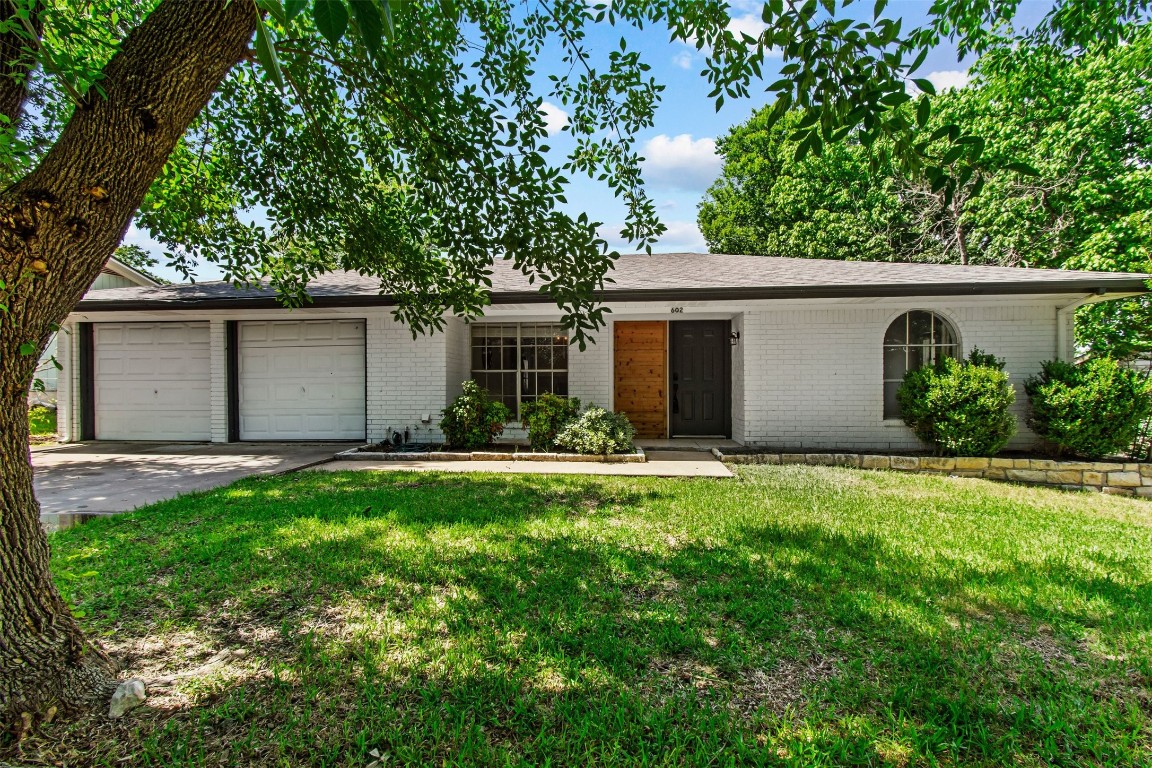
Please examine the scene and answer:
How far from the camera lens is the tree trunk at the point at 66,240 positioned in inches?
73.6

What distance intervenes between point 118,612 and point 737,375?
843cm

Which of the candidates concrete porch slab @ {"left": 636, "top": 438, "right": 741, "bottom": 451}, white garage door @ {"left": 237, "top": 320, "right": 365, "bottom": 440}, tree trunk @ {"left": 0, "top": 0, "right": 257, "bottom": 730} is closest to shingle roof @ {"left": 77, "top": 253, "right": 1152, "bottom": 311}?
white garage door @ {"left": 237, "top": 320, "right": 365, "bottom": 440}

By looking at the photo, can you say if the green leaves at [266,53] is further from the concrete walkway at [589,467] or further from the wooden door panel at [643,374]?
the wooden door panel at [643,374]

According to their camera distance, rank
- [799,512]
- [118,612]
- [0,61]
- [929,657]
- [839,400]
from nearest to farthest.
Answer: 1. [0,61]
2. [929,657]
3. [118,612]
4. [799,512]
5. [839,400]

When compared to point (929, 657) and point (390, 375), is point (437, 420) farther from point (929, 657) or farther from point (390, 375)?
point (929, 657)

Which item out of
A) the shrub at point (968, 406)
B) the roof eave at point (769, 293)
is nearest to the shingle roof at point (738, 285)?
the roof eave at point (769, 293)

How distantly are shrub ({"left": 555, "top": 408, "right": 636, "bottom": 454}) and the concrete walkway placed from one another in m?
0.36

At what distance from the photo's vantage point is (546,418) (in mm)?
8320

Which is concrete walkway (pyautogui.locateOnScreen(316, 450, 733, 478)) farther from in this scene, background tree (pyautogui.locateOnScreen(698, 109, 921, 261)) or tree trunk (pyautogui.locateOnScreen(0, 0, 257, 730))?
background tree (pyautogui.locateOnScreen(698, 109, 921, 261))

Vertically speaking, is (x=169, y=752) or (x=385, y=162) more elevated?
(x=385, y=162)

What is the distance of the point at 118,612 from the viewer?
2.86 metres

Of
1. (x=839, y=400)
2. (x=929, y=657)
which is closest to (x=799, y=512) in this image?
(x=929, y=657)

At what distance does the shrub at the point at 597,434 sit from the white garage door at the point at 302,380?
4.06 metres

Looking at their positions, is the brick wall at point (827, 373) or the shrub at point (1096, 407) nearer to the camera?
the shrub at point (1096, 407)
